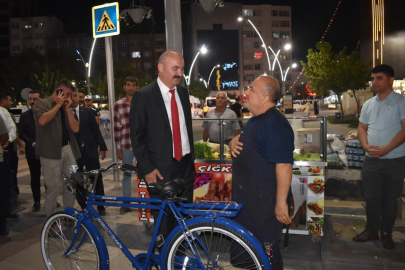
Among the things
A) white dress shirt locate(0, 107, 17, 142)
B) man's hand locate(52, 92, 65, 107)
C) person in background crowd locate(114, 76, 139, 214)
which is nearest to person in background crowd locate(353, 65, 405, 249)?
person in background crowd locate(114, 76, 139, 214)

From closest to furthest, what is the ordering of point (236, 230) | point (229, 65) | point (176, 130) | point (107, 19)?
point (236, 230) < point (176, 130) < point (107, 19) < point (229, 65)

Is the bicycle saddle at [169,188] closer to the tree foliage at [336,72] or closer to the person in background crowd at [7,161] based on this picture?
the person in background crowd at [7,161]

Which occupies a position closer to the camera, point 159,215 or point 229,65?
point 159,215

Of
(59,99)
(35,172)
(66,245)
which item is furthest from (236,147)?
(35,172)

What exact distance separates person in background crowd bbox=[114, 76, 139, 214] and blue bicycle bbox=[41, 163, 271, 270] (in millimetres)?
2539

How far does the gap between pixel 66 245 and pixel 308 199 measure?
9.19 feet

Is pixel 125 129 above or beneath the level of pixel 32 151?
above

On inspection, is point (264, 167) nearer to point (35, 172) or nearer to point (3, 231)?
point (3, 231)

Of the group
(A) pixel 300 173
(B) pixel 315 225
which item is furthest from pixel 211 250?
(B) pixel 315 225

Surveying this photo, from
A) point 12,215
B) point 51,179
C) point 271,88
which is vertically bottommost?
point 12,215

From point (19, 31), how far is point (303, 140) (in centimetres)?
9314

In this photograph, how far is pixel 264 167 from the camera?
2.65 m

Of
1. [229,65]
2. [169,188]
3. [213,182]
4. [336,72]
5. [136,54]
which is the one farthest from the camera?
[229,65]

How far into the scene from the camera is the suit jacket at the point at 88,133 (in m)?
5.71
